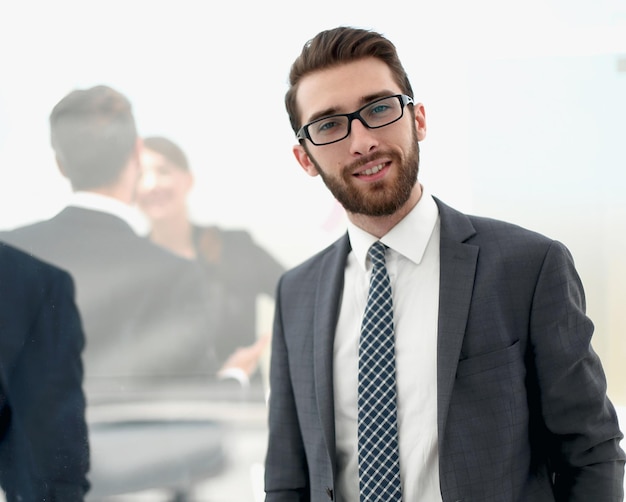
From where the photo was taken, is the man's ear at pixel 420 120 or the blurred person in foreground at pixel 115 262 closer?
the man's ear at pixel 420 120

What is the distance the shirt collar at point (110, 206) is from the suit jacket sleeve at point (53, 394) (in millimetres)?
197

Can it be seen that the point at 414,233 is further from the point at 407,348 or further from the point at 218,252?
the point at 218,252

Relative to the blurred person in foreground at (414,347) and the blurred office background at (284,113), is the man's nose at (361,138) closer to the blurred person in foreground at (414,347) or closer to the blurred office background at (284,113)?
the blurred person in foreground at (414,347)

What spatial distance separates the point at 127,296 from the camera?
5.67 ft

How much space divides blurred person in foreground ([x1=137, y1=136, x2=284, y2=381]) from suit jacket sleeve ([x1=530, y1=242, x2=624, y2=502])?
75cm

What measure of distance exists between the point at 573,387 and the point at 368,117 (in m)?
0.57

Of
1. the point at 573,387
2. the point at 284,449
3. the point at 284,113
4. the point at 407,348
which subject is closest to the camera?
the point at 573,387

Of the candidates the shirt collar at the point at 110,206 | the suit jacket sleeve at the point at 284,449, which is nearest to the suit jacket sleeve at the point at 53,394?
the shirt collar at the point at 110,206

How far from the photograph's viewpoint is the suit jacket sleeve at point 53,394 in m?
1.70

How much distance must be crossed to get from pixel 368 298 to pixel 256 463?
686 millimetres

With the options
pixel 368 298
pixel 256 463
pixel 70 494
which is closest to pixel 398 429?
pixel 368 298

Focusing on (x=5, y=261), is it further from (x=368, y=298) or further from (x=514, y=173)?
(x=514, y=173)

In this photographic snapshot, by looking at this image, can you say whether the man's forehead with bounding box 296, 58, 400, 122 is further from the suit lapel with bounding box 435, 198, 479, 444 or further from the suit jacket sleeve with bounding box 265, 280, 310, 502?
the suit jacket sleeve with bounding box 265, 280, 310, 502

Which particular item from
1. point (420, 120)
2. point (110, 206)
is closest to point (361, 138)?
point (420, 120)
